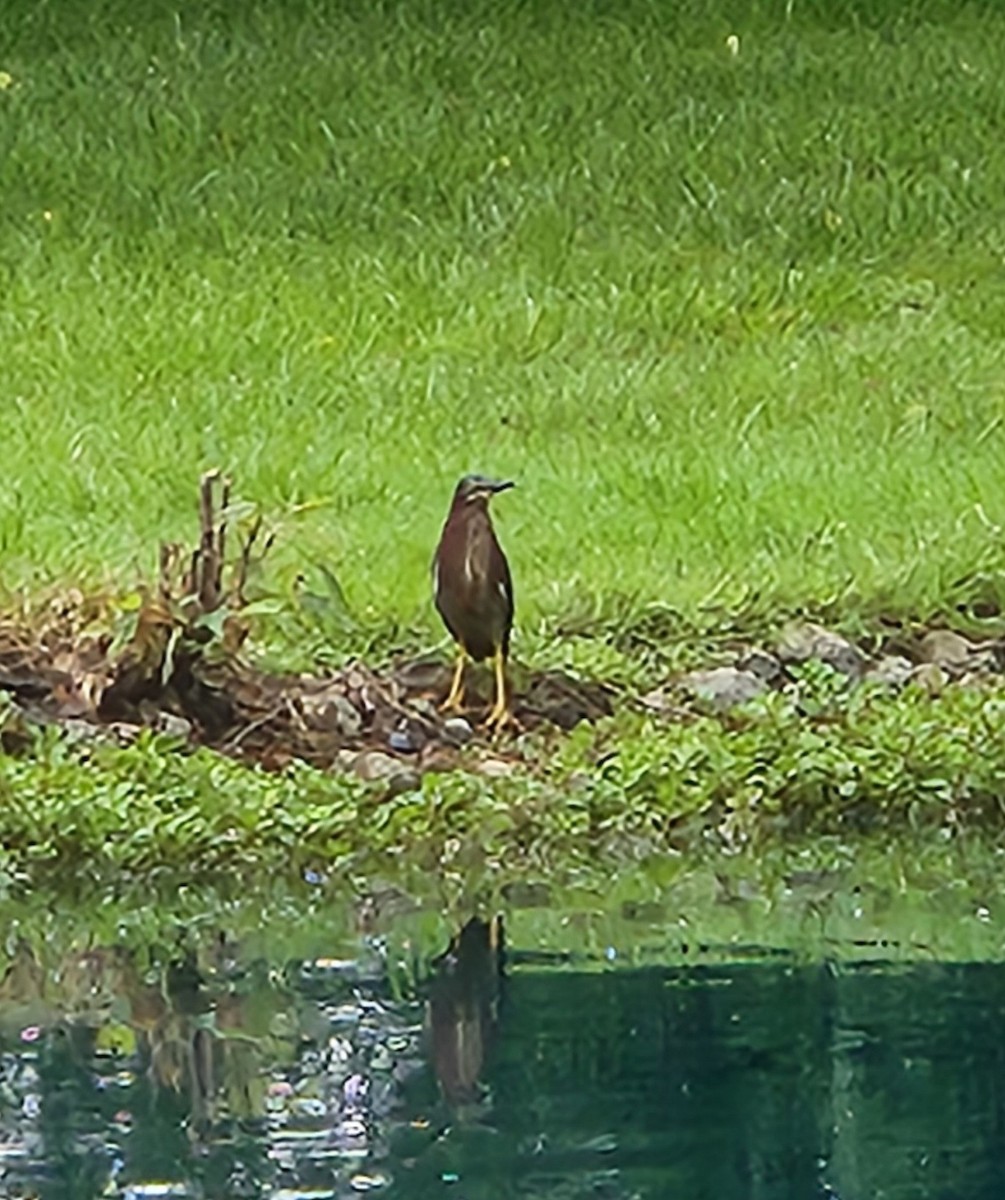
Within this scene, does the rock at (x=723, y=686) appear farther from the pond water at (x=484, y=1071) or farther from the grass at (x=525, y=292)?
the pond water at (x=484, y=1071)

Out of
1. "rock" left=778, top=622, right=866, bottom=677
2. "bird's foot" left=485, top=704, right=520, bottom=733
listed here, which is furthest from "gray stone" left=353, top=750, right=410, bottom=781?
"rock" left=778, top=622, right=866, bottom=677

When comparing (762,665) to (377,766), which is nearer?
(377,766)

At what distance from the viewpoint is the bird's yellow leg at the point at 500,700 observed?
8453mm

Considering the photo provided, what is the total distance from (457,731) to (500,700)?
0.43 feet

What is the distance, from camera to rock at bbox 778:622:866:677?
893 cm

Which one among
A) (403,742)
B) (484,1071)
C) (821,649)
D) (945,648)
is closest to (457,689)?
(403,742)

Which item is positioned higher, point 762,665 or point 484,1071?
point 762,665

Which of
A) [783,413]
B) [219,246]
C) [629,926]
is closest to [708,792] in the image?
[629,926]

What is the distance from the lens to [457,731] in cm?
843

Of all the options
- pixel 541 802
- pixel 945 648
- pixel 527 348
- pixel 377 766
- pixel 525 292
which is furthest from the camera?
pixel 525 292

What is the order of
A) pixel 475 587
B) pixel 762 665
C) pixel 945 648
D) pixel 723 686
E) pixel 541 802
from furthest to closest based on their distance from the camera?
pixel 945 648, pixel 762 665, pixel 723 686, pixel 475 587, pixel 541 802

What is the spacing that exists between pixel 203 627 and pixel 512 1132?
8.15 feet

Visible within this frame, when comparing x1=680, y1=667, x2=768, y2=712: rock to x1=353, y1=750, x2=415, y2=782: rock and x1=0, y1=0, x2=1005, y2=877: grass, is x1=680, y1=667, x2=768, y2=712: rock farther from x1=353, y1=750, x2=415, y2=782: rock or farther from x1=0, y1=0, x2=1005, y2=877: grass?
x1=353, y1=750, x2=415, y2=782: rock

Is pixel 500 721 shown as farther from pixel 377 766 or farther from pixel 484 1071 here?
pixel 484 1071
